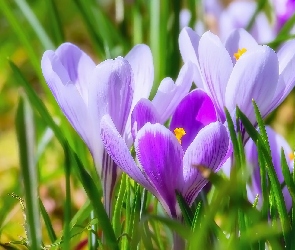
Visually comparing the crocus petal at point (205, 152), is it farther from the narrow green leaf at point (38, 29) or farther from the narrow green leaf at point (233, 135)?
the narrow green leaf at point (38, 29)

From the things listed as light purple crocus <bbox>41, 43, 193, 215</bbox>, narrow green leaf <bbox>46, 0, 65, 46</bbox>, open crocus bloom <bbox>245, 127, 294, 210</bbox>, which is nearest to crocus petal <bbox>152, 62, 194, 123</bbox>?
light purple crocus <bbox>41, 43, 193, 215</bbox>

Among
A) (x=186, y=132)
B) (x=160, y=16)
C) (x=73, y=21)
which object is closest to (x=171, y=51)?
(x=160, y=16)

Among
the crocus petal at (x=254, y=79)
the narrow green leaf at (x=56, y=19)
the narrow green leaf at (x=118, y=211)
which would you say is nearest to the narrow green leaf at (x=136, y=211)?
the narrow green leaf at (x=118, y=211)

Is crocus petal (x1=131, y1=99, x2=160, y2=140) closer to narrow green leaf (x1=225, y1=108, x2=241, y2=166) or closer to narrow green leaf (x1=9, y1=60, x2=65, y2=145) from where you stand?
narrow green leaf (x1=225, y1=108, x2=241, y2=166)

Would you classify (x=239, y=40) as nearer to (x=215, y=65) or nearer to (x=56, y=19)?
(x=215, y=65)

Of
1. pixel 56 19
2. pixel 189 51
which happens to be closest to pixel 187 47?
pixel 189 51

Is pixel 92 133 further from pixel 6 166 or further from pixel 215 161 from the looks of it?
pixel 6 166
